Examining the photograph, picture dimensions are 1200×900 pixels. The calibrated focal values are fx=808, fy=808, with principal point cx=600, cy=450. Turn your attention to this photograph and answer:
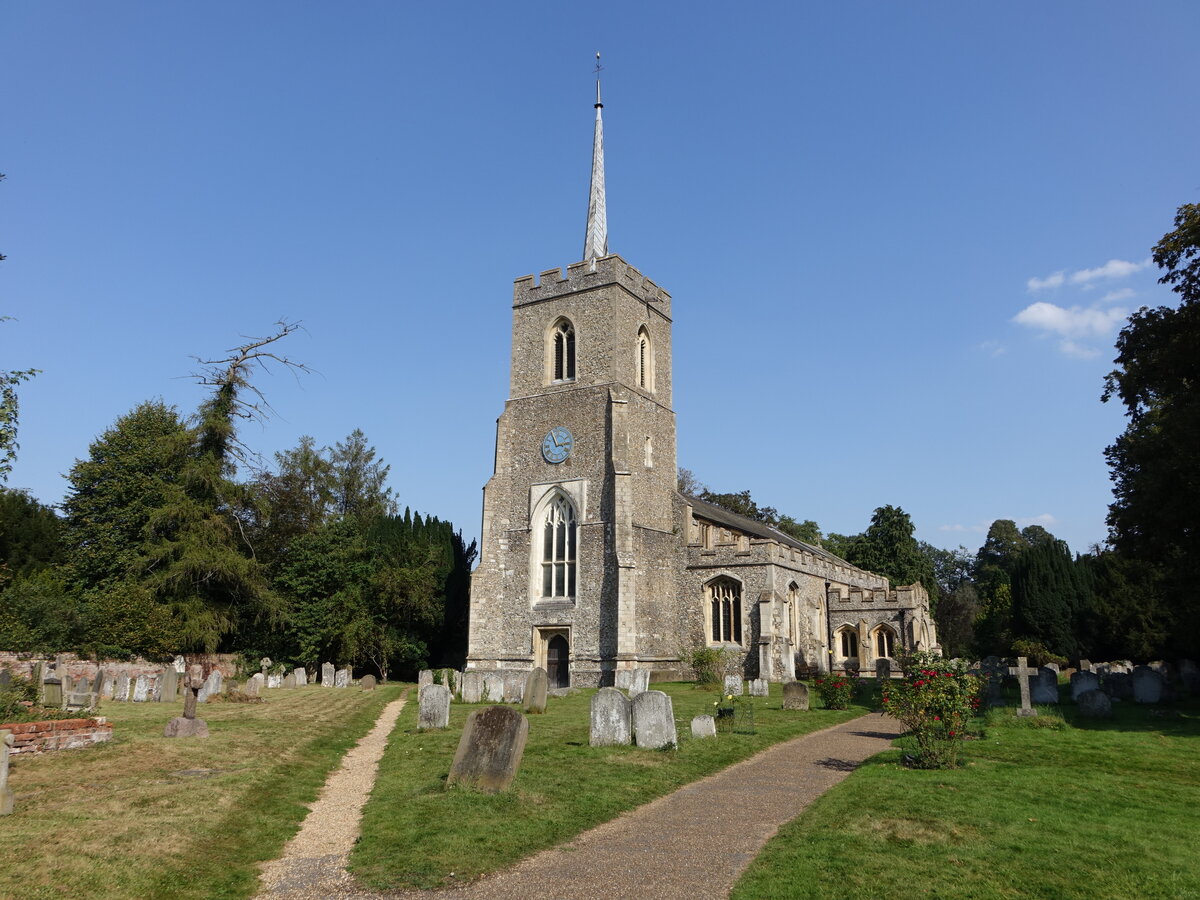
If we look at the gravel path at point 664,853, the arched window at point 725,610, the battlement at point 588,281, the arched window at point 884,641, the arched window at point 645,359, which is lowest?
the gravel path at point 664,853

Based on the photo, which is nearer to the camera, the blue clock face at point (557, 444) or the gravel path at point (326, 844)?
the gravel path at point (326, 844)

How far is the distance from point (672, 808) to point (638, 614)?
679 inches

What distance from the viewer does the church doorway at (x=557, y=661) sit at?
2614 centimetres

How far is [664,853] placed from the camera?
6.84 metres

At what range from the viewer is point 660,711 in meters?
11.8

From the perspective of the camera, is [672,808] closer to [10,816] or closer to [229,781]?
[229,781]

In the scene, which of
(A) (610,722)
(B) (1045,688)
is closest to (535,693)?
(A) (610,722)

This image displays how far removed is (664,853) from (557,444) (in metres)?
21.4

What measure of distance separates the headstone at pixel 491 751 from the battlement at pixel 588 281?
69.7 ft

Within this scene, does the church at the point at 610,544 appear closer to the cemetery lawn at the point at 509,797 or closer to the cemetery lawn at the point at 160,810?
the cemetery lawn at the point at 509,797

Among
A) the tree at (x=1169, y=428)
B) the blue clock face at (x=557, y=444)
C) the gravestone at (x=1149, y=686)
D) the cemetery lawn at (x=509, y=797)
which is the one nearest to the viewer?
the cemetery lawn at (x=509, y=797)

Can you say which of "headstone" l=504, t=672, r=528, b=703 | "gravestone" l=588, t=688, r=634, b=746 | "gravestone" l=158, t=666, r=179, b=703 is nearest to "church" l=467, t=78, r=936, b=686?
"headstone" l=504, t=672, r=528, b=703

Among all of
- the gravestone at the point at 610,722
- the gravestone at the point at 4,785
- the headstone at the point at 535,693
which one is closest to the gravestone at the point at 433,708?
the headstone at the point at 535,693

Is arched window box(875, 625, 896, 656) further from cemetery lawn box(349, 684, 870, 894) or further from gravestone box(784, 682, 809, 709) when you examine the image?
cemetery lawn box(349, 684, 870, 894)
